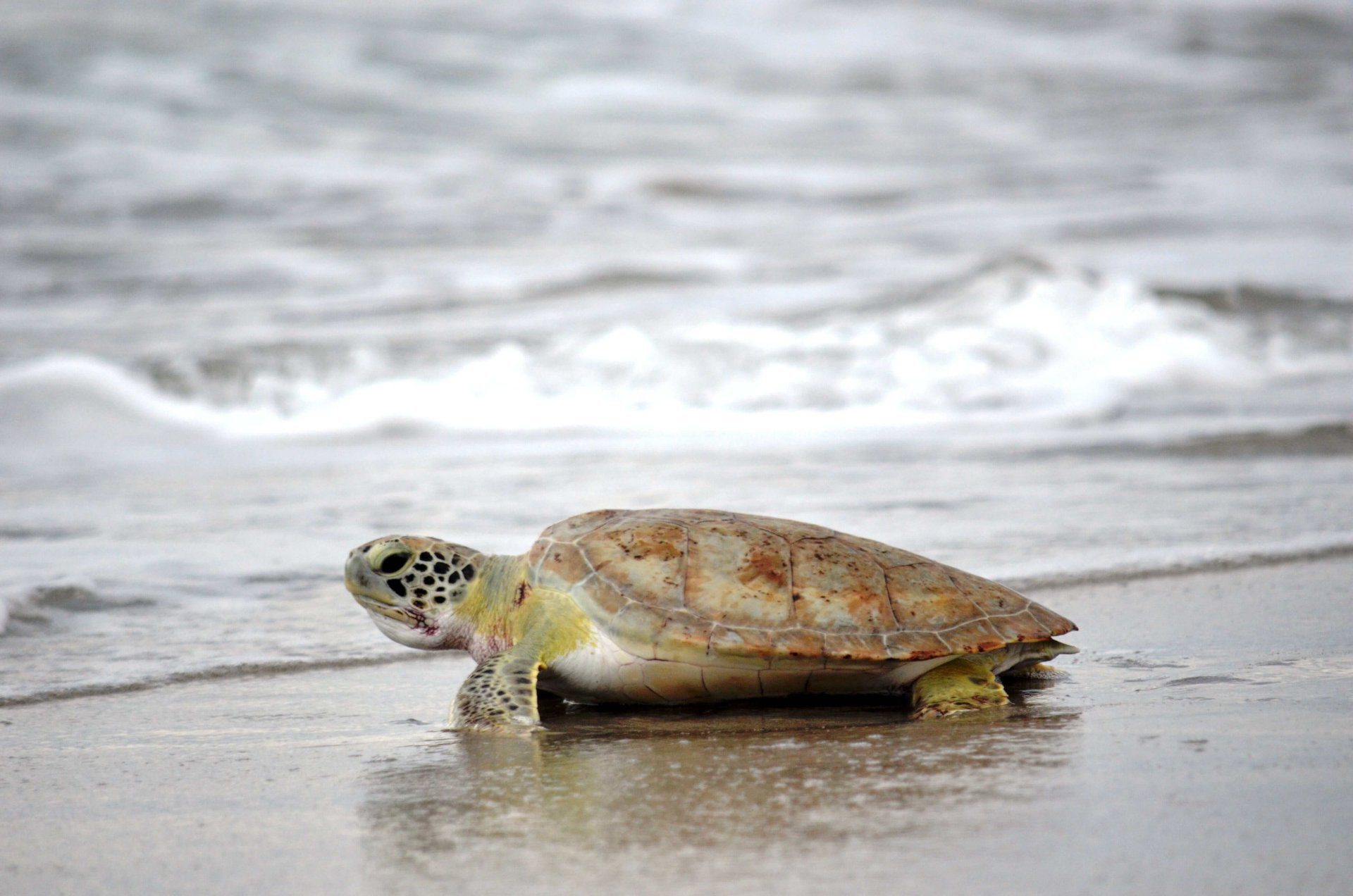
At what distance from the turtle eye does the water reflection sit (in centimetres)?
51

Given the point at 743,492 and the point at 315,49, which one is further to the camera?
the point at 315,49

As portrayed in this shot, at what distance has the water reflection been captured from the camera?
2.17 meters

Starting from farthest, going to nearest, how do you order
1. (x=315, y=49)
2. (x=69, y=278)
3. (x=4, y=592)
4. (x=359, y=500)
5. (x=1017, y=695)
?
(x=315, y=49) < (x=69, y=278) < (x=359, y=500) < (x=4, y=592) < (x=1017, y=695)

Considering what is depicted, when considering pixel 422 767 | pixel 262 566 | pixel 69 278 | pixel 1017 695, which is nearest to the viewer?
pixel 422 767

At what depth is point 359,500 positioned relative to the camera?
5.85 metres

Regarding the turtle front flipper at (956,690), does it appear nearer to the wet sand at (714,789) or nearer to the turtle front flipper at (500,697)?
the wet sand at (714,789)

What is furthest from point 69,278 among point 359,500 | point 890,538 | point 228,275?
point 890,538

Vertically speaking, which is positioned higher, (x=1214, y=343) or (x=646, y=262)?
(x=646, y=262)

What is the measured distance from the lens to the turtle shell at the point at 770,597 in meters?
2.99

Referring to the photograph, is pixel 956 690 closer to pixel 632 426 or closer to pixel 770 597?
pixel 770 597

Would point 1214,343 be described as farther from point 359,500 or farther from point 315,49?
point 315,49

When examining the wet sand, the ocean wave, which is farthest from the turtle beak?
the ocean wave

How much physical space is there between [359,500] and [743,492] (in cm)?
170

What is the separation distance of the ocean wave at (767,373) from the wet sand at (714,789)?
5.06 metres
